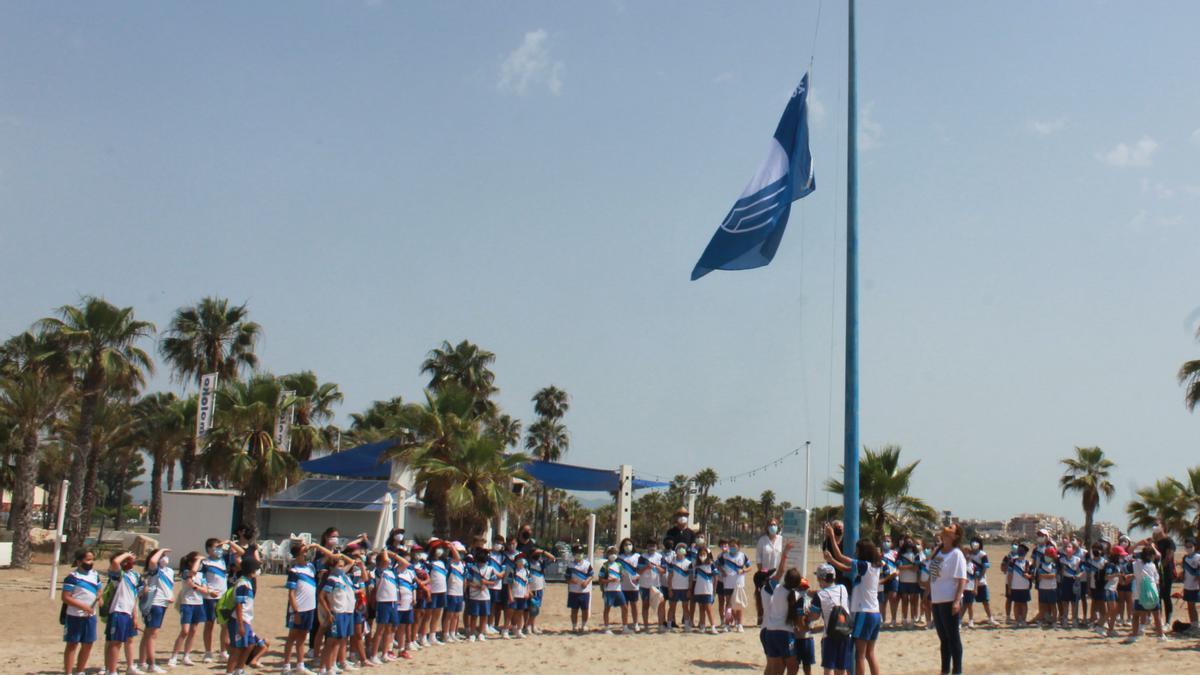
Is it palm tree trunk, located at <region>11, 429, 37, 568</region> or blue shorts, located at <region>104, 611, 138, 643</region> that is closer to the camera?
blue shorts, located at <region>104, 611, 138, 643</region>

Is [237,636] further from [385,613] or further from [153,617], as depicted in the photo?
[385,613]

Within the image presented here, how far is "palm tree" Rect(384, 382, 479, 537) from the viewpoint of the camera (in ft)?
77.9

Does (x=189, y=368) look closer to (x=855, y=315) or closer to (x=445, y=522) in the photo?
(x=445, y=522)

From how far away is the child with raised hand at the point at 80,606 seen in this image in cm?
1075

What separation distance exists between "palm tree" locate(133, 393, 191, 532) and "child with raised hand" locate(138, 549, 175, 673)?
1114 inches

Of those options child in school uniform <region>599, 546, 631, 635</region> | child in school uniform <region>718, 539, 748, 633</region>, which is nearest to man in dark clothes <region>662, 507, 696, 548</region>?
child in school uniform <region>718, 539, 748, 633</region>

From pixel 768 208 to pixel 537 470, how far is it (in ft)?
63.4

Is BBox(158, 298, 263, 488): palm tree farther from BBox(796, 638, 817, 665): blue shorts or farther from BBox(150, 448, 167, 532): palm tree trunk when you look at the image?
BBox(796, 638, 817, 665): blue shorts

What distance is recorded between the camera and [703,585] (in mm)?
16125

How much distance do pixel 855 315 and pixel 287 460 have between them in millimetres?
21950

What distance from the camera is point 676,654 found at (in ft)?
46.0

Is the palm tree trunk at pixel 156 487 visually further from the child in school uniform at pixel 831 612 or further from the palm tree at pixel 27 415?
the child in school uniform at pixel 831 612

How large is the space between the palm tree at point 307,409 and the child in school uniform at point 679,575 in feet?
59.0

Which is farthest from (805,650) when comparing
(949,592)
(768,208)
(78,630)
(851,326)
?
(78,630)
